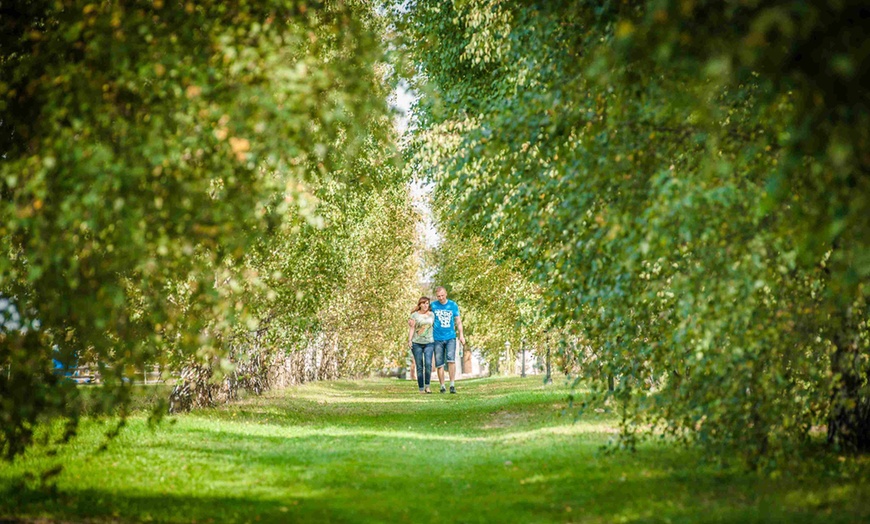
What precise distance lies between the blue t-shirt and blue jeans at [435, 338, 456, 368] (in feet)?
0.54

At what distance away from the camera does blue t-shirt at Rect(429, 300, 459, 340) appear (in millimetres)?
23109

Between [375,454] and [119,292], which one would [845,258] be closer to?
[119,292]

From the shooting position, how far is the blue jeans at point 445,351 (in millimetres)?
23359

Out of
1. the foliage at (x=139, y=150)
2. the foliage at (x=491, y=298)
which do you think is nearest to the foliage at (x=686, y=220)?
the foliage at (x=139, y=150)

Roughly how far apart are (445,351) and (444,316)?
3.03ft

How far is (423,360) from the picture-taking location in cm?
2528

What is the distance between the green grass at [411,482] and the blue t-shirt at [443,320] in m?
9.46

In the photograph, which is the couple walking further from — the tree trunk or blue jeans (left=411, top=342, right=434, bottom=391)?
the tree trunk

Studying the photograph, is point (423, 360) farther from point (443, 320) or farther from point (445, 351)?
point (443, 320)

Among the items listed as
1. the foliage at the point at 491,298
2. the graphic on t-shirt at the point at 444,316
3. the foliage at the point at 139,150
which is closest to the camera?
the foliage at the point at 139,150

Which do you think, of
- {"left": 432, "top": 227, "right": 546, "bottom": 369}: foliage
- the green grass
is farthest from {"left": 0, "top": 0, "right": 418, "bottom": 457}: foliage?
{"left": 432, "top": 227, "right": 546, "bottom": 369}: foliage

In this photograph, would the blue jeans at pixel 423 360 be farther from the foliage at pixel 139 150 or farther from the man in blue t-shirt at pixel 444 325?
the foliage at pixel 139 150

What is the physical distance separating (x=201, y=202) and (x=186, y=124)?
516 millimetres

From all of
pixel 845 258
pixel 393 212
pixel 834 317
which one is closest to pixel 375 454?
pixel 834 317
